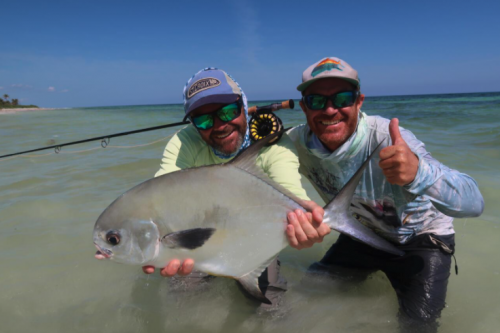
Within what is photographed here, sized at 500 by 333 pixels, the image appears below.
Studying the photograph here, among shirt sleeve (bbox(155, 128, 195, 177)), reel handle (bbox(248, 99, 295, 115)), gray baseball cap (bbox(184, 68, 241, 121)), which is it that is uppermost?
gray baseball cap (bbox(184, 68, 241, 121))

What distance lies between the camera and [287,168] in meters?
1.98

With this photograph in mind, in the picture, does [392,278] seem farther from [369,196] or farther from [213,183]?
[213,183]

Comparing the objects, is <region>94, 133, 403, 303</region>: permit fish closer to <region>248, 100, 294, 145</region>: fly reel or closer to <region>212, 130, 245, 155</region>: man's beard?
<region>212, 130, 245, 155</region>: man's beard

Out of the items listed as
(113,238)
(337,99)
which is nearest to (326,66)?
(337,99)

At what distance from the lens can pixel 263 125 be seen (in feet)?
7.73

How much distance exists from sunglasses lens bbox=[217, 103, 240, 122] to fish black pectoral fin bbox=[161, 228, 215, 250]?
2.64 ft

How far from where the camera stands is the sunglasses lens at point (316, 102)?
79.8 inches

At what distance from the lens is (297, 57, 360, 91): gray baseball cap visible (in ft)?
6.48

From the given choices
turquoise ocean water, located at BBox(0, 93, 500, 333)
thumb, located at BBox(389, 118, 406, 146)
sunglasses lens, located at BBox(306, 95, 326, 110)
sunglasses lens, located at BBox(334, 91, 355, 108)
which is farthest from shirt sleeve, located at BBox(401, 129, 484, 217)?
turquoise ocean water, located at BBox(0, 93, 500, 333)

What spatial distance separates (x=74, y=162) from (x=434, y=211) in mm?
6093

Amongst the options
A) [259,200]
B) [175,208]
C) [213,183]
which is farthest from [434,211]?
[175,208]

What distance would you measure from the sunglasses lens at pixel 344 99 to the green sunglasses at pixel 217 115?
61cm

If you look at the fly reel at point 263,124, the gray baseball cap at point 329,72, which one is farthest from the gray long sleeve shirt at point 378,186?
the gray baseball cap at point 329,72

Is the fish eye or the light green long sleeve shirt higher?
the light green long sleeve shirt
